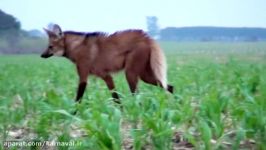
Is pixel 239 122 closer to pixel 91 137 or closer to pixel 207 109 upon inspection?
pixel 207 109

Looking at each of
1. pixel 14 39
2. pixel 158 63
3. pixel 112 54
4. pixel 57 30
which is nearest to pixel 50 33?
A: pixel 57 30

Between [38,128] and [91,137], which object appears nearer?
[91,137]

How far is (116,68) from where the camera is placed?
19.9 feet

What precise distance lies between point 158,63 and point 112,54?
689 millimetres

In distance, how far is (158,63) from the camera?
5945mm

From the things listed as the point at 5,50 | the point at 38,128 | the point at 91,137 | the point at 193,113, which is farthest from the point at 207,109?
the point at 5,50

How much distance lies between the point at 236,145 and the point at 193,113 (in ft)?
3.03

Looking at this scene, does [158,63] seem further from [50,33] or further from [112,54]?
[50,33]

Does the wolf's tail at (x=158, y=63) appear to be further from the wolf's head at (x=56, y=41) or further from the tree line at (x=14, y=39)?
the tree line at (x=14, y=39)

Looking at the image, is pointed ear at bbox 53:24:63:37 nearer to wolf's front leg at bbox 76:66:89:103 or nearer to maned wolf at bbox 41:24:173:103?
maned wolf at bbox 41:24:173:103

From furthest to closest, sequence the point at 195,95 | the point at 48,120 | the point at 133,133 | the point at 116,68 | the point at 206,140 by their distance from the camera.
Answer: the point at 116,68 → the point at 195,95 → the point at 48,120 → the point at 133,133 → the point at 206,140

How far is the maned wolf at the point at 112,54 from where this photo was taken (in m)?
5.80

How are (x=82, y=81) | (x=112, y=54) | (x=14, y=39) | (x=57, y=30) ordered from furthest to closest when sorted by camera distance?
(x=14, y=39), (x=57, y=30), (x=112, y=54), (x=82, y=81)

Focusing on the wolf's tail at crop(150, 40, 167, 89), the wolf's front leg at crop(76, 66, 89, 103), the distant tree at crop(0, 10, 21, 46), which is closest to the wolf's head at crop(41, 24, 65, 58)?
the wolf's front leg at crop(76, 66, 89, 103)
